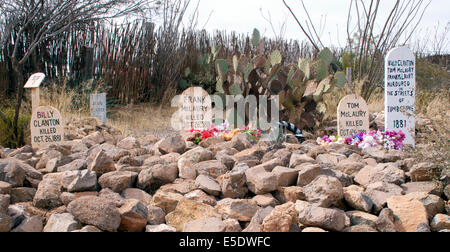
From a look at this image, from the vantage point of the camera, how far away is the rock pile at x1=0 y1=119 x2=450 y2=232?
2277 mm

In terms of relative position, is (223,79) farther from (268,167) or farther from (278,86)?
(268,167)

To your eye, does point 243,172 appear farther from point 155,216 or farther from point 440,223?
point 440,223

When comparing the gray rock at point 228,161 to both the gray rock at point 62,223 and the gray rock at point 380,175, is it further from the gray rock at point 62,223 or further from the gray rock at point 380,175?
the gray rock at point 62,223

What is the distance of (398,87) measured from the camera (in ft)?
15.4

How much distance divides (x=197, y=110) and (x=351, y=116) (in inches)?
74.2

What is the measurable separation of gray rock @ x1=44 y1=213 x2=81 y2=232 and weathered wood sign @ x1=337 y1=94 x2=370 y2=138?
3302 mm

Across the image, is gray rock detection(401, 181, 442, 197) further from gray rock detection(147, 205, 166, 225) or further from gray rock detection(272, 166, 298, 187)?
gray rock detection(147, 205, 166, 225)

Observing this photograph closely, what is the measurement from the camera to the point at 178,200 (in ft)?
8.56

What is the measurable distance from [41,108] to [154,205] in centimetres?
249

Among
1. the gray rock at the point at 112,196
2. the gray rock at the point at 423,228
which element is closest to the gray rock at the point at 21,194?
the gray rock at the point at 112,196

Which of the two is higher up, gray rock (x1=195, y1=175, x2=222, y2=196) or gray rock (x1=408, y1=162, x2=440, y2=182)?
gray rock (x1=408, y1=162, x2=440, y2=182)

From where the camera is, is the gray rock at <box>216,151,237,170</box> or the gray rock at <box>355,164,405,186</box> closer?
the gray rock at <box>355,164,405,186</box>

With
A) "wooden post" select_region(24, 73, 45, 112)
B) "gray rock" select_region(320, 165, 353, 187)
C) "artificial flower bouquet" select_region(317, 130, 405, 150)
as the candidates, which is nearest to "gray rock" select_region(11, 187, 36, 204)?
"gray rock" select_region(320, 165, 353, 187)

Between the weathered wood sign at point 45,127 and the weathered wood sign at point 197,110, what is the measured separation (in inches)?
65.9
